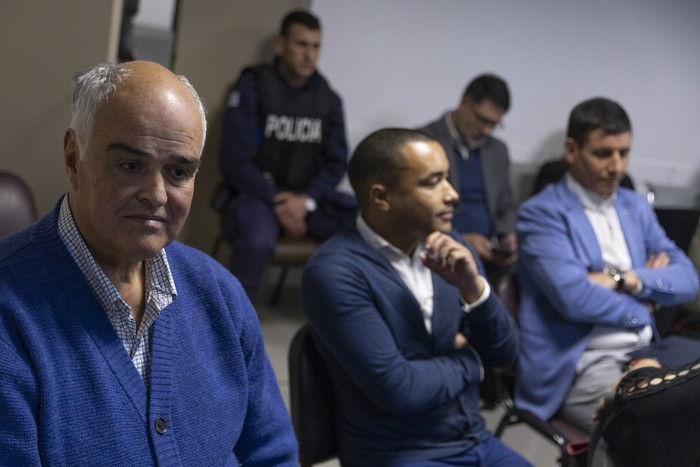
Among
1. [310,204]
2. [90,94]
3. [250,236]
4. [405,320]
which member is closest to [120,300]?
[90,94]

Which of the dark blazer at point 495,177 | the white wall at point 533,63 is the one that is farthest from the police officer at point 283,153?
the dark blazer at point 495,177

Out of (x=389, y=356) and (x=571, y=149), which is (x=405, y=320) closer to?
(x=389, y=356)

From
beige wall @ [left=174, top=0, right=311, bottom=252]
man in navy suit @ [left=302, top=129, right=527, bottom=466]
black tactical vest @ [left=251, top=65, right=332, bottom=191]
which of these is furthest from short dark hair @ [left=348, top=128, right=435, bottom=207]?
beige wall @ [left=174, top=0, right=311, bottom=252]

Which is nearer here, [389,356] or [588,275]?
[389,356]

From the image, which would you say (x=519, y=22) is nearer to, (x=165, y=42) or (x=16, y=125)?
(x=165, y=42)

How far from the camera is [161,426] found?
1.26 meters

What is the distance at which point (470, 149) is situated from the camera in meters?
4.49

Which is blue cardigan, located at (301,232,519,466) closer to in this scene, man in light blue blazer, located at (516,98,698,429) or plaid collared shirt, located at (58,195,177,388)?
man in light blue blazer, located at (516,98,698,429)

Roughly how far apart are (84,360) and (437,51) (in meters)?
4.02

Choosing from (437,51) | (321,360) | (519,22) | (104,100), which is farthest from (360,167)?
(519,22)

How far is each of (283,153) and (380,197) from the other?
2200mm

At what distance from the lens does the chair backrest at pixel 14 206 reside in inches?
94.0

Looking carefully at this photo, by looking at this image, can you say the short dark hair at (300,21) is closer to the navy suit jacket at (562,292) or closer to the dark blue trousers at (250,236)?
the dark blue trousers at (250,236)

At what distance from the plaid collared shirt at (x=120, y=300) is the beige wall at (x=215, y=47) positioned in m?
3.13
